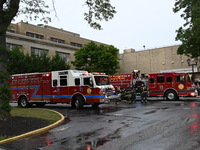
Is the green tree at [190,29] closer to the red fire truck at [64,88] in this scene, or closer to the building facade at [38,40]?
the red fire truck at [64,88]

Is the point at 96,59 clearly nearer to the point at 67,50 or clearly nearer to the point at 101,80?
the point at 67,50

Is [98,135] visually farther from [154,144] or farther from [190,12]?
[190,12]

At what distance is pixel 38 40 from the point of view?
45.1 m

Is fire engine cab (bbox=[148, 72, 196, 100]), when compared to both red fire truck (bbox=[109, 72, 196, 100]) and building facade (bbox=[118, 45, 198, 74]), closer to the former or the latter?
red fire truck (bbox=[109, 72, 196, 100])

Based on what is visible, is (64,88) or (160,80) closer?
(64,88)

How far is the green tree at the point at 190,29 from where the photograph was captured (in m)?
21.9

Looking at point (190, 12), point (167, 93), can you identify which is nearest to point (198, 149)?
point (167, 93)

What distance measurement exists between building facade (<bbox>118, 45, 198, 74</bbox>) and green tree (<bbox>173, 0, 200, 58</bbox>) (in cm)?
2047

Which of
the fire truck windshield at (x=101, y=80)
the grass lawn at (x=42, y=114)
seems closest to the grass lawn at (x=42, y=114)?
the grass lawn at (x=42, y=114)

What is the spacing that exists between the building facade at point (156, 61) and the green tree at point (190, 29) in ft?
67.2

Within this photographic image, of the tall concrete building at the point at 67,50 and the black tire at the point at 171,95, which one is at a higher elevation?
the tall concrete building at the point at 67,50

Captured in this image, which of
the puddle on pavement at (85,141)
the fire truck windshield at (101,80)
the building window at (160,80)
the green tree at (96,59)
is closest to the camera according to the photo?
the puddle on pavement at (85,141)

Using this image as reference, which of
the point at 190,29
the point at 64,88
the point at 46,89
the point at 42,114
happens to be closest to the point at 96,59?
the point at 190,29

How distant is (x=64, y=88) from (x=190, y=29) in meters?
16.4
